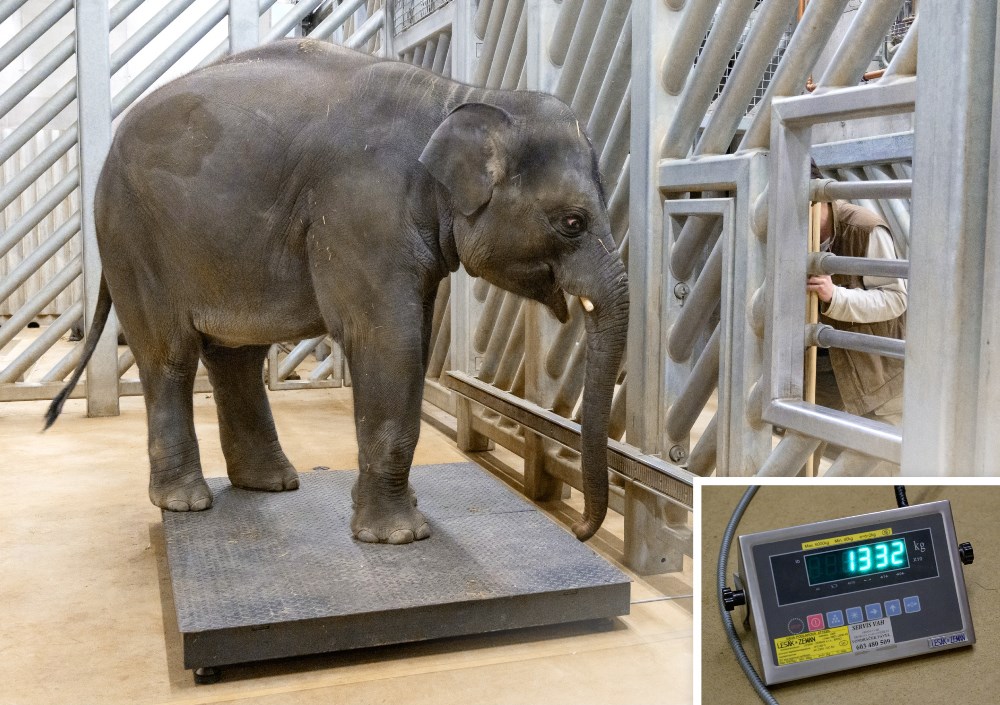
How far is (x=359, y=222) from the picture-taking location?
9.15 feet

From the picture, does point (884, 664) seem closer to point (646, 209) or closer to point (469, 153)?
point (469, 153)

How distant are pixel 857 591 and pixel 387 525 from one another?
194cm

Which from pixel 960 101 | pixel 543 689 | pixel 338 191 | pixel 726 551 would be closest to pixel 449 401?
pixel 338 191

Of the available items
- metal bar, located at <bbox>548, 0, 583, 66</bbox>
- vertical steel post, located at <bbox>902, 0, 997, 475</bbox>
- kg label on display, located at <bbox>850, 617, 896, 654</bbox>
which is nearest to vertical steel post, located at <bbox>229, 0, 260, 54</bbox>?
metal bar, located at <bbox>548, 0, 583, 66</bbox>

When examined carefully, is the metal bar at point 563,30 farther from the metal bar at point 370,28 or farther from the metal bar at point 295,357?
the metal bar at point 295,357

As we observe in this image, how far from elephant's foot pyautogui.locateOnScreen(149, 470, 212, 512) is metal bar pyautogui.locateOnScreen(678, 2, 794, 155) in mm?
1705

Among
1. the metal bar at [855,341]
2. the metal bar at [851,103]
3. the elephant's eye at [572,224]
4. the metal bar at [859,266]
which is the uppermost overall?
the metal bar at [851,103]

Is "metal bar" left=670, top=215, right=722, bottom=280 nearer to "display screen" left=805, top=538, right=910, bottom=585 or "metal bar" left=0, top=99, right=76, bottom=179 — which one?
"display screen" left=805, top=538, right=910, bottom=585

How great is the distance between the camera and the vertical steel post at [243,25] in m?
5.84

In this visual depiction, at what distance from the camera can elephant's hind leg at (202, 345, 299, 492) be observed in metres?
3.45

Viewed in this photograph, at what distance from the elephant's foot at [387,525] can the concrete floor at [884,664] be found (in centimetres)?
180

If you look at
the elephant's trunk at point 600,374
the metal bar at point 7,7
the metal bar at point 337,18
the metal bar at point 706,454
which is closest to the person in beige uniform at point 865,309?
the metal bar at point 706,454

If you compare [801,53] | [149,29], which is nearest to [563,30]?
[801,53]

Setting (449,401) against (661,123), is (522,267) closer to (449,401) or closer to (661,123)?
(661,123)
